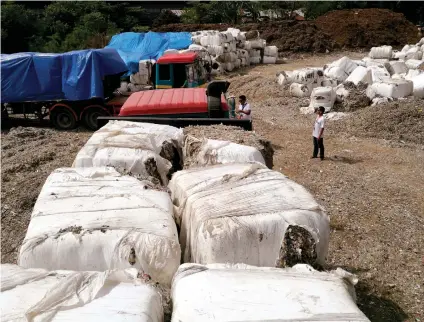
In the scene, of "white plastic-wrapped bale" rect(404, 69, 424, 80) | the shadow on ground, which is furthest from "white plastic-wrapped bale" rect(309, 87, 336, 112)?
the shadow on ground

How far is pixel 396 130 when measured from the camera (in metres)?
10.4

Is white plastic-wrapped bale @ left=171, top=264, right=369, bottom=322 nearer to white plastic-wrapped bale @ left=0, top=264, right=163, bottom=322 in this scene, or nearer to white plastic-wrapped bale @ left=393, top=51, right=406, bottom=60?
white plastic-wrapped bale @ left=0, top=264, right=163, bottom=322

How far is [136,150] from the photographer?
4352 mm

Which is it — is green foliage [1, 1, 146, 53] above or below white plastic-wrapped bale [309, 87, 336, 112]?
above

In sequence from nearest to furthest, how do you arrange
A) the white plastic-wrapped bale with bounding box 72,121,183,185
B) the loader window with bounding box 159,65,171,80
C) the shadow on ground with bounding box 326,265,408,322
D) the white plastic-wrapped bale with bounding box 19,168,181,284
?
the white plastic-wrapped bale with bounding box 19,168,181,284, the shadow on ground with bounding box 326,265,408,322, the white plastic-wrapped bale with bounding box 72,121,183,185, the loader window with bounding box 159,65,171,80

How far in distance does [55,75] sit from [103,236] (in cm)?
891

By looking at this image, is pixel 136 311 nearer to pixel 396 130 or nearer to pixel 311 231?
pixel 311 231

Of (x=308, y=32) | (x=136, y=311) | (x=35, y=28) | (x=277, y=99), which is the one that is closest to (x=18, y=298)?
(x=136, y=311)

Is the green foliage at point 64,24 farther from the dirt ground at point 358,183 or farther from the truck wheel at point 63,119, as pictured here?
the dirt ground at point 358,183

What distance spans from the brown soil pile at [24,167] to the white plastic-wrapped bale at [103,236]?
6.94ft

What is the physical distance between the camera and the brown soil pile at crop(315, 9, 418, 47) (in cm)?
2458

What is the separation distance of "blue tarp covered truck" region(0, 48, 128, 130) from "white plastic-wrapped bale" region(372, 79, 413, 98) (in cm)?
673

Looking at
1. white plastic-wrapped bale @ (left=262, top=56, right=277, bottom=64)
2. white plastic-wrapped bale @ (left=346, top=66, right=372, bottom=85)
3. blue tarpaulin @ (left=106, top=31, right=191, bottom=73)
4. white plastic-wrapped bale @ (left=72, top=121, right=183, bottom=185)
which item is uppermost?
blue tarpaulin @ (left=106, top=31, right=191, bottom=73)

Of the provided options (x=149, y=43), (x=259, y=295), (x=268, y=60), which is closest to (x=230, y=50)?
(x=268, y=60)
